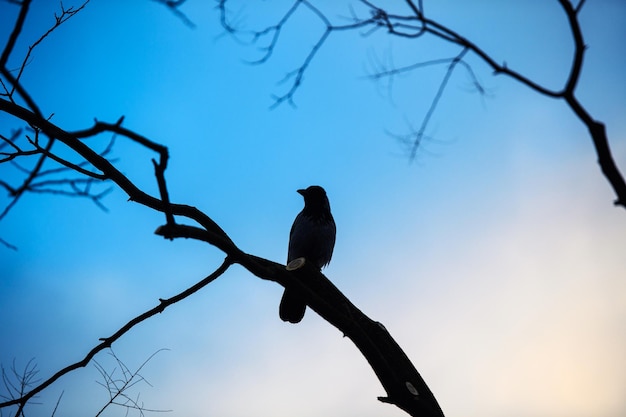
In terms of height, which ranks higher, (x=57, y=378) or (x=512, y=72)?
(x=512, y=72)

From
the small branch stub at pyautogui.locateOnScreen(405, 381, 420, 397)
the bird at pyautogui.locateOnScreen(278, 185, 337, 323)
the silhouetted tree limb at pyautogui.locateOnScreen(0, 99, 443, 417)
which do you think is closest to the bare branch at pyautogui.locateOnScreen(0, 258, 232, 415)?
the silhouetted tree limb at pyautogui.locateOnScreen(0, 99, 443, 417)

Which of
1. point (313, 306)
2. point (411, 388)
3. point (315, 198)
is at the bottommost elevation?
point (411, 388)

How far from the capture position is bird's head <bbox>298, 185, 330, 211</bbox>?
7238mm

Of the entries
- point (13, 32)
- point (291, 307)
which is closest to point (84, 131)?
point (13, 32)

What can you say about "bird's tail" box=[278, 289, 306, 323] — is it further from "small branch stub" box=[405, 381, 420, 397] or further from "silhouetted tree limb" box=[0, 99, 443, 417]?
"small branch stub" box=[405, 381, 420, 397]

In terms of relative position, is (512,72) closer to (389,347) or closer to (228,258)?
(228,258)

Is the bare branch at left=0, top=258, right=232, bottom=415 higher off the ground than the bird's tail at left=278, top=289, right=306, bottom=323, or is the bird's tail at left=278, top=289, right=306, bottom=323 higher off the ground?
the bird's tail at left=278, top=289, right=306, bottom=323

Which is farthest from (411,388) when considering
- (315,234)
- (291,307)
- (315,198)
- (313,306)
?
(315,198)

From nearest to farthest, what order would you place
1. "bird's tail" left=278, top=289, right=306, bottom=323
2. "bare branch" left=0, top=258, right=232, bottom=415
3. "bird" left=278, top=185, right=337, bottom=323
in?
"bare branch" left=0, top=258, right=232, bottom=415 → "bird's tail" left=278, top=289, right=306, bottom=323 → "bird" left=278, top=185, right=337, bottom=323

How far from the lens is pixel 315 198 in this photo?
7316 mm

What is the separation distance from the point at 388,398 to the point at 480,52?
2689 millimetres

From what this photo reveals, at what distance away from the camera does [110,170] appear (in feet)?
11.3

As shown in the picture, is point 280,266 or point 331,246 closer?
point 280,266

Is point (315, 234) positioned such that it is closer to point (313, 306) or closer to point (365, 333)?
point (313, 306)
